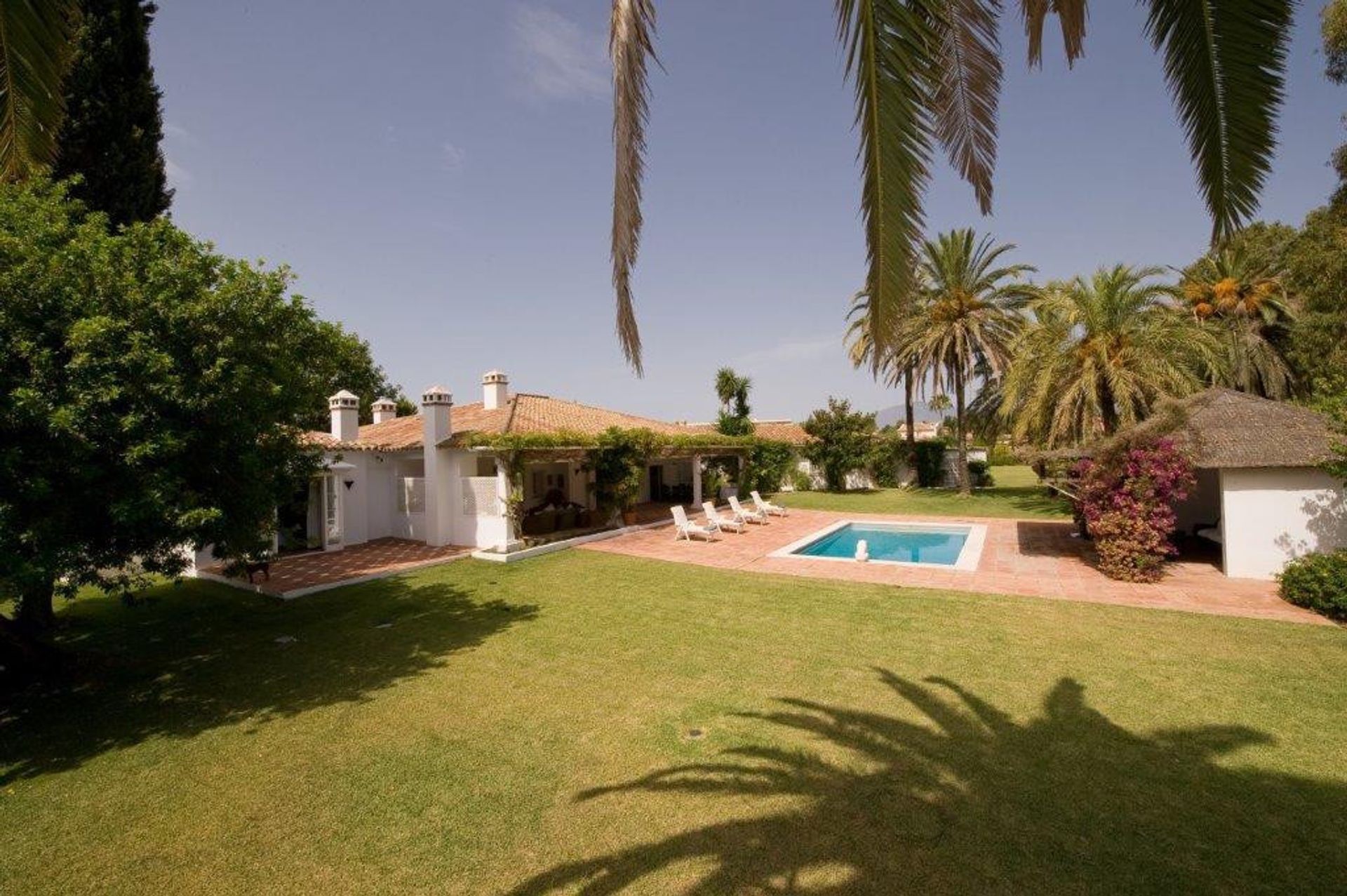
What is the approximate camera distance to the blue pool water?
54.8 feet

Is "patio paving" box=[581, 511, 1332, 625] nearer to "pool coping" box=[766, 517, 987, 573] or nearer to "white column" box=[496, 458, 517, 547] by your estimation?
"pool coping" box=[766, 517, 987, 573]

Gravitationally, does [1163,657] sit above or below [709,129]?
below

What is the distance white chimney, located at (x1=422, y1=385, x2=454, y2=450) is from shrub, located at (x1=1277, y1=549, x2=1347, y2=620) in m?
19.9

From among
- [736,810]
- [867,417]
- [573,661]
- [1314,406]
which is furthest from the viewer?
[867,417]

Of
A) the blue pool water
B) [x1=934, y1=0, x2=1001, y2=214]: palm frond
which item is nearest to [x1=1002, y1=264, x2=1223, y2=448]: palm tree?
the blue pool water

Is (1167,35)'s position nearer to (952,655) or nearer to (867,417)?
(952,655)

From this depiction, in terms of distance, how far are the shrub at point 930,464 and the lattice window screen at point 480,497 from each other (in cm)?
2873

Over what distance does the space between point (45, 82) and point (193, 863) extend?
5608 mm

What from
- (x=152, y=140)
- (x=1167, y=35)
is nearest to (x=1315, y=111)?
(x=1167, y=35)

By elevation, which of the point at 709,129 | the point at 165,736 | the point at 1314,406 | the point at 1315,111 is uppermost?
the point at 709,129

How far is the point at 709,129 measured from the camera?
13.4 ft

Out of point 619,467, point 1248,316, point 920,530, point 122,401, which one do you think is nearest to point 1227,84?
point 122,401

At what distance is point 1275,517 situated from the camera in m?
11.2

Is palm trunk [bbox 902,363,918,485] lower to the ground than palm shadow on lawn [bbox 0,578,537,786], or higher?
higher
